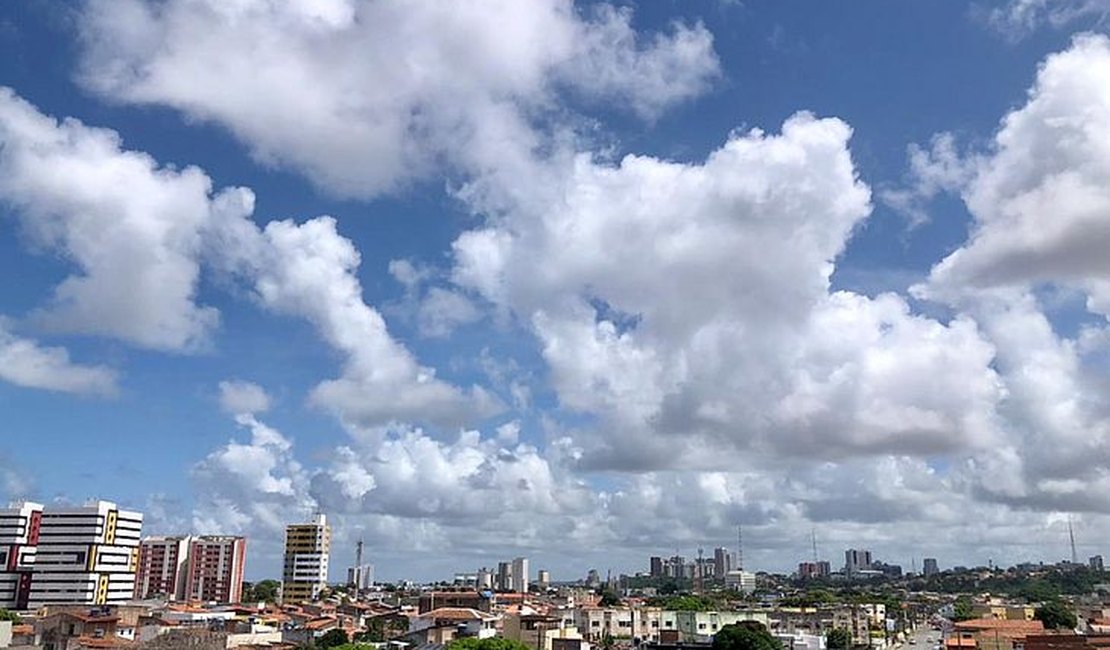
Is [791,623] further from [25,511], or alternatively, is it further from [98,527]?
[25,511]

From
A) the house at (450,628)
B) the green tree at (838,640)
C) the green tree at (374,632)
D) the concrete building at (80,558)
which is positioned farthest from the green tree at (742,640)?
the concrete building at (80,558)

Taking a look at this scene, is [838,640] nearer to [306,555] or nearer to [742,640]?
[742,640]

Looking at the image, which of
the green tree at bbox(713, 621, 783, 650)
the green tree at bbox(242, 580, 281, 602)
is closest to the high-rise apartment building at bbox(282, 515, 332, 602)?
the green tree at bbox(242, 580, 281, 602)

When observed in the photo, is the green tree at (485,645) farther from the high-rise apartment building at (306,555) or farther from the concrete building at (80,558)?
the high-rise apartment building at (306,555)

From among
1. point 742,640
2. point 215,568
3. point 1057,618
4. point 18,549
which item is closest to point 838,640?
point 742,640

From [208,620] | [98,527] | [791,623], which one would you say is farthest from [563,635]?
[98,527]
